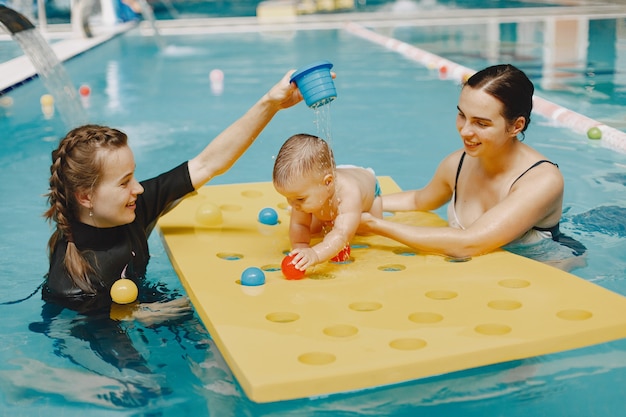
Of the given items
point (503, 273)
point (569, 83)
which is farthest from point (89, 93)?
point (503, 273)

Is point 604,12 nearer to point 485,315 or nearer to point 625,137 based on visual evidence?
point 625,137

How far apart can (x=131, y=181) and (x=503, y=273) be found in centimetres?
149

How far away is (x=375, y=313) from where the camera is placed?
2.89 metres

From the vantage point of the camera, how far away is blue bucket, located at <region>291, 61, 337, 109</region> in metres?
3.15

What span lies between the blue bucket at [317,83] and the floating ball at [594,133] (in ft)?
13.0

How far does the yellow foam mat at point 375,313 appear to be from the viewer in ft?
8.05

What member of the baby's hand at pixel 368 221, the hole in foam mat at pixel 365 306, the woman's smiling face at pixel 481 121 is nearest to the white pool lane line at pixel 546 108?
the woman's smiling face at pixel 481 121

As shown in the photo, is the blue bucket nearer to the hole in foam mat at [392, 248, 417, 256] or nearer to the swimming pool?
the hole in foam mat at [392, 248, 417, 256]

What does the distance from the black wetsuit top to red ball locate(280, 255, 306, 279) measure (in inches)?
25.2

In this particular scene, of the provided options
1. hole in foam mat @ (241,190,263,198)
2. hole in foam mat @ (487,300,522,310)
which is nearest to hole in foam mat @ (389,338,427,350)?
hole in foam mat @ (487,300,522,310)

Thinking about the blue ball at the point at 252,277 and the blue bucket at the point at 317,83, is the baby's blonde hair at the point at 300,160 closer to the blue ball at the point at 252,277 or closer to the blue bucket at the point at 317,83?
the blue bucket at the point at 317,83

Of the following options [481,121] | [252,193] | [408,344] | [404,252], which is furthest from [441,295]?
[252,193]

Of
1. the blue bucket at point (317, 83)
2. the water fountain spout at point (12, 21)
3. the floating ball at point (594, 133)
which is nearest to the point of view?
the blue bucket at point (317, 83)

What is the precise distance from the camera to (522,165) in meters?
3.57
